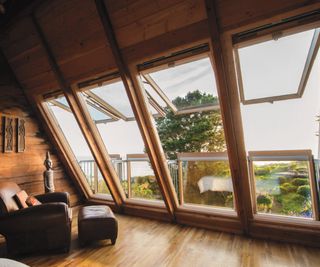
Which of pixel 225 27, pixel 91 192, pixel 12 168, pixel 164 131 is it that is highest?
pixel 225 27

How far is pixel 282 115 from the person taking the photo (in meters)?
2.36

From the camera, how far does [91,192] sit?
4633 millimetres

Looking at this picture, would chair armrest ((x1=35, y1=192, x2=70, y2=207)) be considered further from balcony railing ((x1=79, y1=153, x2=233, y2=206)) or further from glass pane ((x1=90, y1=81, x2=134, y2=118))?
glass pane ((x1=90, y1=81, x2=134, y2=118))

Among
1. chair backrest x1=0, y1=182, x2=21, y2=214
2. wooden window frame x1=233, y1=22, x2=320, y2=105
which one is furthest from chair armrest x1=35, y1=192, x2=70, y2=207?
wooden window frame x1=233, y1=22, x2=320, y2=105

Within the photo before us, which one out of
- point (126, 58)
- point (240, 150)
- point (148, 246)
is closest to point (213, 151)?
point (240, 150)

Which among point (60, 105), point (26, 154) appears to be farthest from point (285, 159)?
point (26, 154)

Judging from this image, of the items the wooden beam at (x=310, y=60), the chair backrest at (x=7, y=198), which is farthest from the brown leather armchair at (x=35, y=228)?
the wooden beam at (x=310, y=60)

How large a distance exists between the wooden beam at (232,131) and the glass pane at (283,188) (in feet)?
1.10

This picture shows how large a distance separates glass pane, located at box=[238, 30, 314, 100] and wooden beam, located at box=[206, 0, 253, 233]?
0.30 metres

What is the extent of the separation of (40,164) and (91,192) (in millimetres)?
1216

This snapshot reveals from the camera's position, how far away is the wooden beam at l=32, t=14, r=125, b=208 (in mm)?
2887

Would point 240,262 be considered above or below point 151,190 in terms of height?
below

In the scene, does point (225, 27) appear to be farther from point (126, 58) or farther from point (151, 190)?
point (151, 190)

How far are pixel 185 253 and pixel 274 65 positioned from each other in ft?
7.57
